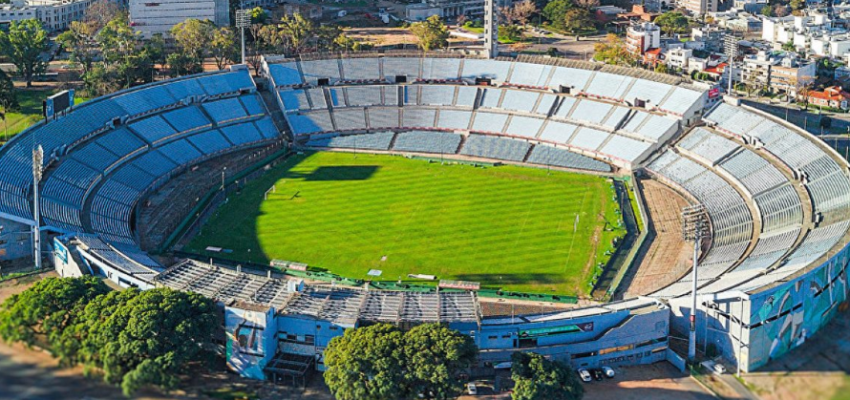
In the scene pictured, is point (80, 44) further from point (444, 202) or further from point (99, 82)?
point (444, 202)

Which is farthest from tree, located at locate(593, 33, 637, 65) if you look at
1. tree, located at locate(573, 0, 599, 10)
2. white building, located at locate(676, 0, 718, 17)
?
white building, located at locate(676, 0, 718, 17)

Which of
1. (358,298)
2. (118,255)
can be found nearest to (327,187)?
(118,255)

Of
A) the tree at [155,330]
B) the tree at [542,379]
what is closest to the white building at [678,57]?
the tree at [542,379]

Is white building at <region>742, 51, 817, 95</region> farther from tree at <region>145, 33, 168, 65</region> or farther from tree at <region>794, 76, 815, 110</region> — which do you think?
A: tree at <region>145, 33, 168, 65</region>

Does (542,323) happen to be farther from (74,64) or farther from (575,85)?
(74,64)

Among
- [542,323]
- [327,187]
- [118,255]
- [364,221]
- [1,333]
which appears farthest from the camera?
[327,187]

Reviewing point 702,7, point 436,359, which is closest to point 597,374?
point 436,359
